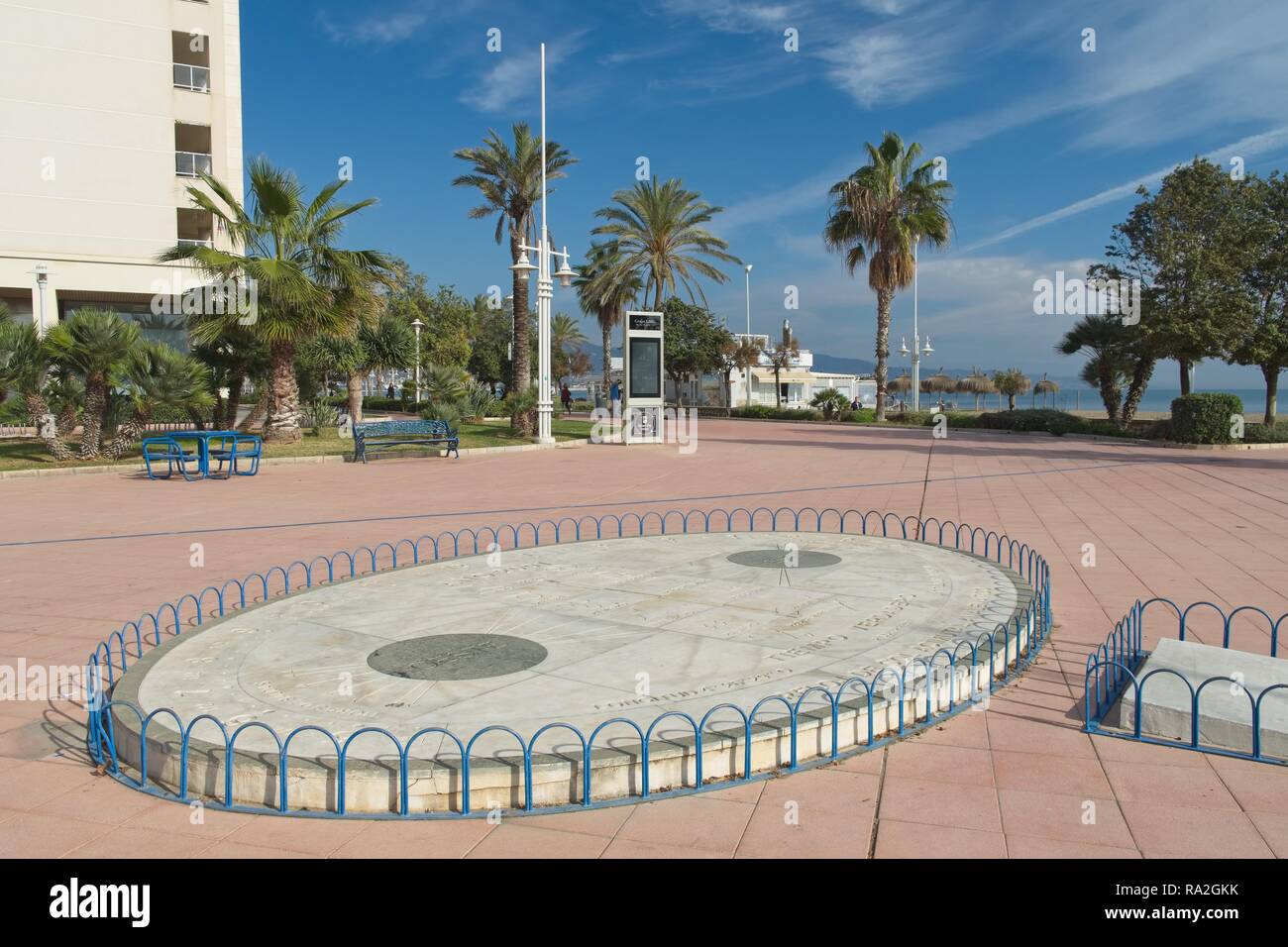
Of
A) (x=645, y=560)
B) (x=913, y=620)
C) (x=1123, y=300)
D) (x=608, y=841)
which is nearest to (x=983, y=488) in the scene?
(x=645, y=560)

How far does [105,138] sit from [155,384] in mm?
18861

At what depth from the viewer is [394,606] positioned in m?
6.88

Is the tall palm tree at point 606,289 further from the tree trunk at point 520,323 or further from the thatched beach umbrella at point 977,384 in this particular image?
the thatched beach umbrella at point 977,384

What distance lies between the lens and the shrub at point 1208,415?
24469 millimetres

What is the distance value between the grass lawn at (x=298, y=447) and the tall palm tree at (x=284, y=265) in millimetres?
2137

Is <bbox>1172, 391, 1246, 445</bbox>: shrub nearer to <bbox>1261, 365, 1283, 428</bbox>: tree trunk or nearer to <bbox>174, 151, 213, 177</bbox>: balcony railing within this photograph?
<bbox>1261, 365, 1283, 428</bbox>: tree trunk

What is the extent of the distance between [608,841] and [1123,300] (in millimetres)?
30579

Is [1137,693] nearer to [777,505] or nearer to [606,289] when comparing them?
[777,505]

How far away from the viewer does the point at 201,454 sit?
1712cm

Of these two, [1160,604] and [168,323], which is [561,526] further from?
[168,323]

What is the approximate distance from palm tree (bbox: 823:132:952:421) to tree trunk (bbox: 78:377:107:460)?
87.9ft

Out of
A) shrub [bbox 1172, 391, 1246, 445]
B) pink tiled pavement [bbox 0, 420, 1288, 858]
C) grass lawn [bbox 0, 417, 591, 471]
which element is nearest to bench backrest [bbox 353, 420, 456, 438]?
grass lawn [bbox 0, 417, 591, 471]

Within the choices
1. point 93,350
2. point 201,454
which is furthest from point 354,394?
point 201,454

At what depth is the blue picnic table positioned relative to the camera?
1711 centimetres
